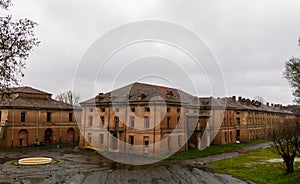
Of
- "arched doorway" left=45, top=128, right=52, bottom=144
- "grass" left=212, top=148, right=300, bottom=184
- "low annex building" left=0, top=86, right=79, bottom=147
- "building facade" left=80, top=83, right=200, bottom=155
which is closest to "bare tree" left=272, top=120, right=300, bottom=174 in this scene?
"grass" left=212, top=148, right=300, bottom=184

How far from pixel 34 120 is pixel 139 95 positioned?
73.9ft

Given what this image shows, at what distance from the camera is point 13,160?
111 feet

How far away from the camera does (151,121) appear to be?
39.2 m

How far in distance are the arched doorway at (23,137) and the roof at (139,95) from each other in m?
12.1

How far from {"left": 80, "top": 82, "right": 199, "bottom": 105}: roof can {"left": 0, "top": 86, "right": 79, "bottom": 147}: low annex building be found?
9900mm

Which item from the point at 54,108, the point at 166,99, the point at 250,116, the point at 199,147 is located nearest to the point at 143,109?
the point at 166,99

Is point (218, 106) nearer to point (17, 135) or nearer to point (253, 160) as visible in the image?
point (253, 160)

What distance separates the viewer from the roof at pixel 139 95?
132ft

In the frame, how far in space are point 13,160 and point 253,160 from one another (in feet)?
103

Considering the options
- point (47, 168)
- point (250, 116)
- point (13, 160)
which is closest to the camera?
point (47, 168)

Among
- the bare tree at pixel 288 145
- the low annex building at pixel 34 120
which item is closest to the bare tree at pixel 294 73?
the bare tree at pixel 288 145

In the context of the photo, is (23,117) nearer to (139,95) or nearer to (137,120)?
(137,120)

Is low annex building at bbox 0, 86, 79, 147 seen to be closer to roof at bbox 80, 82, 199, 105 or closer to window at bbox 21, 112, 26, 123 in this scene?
window at bbox 21, 112, 26, 123

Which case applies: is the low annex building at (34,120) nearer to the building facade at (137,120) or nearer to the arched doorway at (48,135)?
the arched doorway at (48,135)
